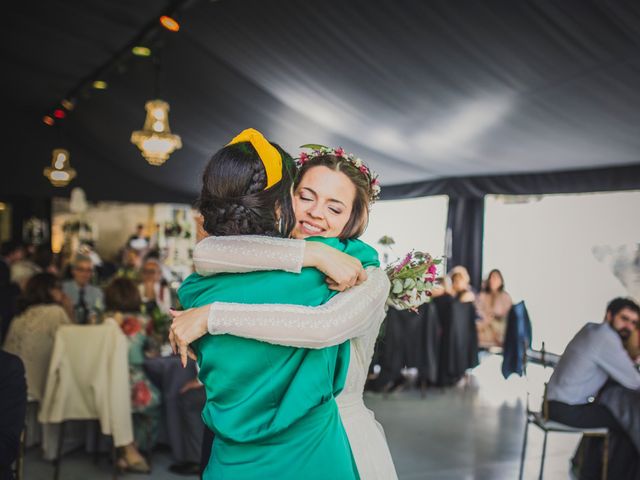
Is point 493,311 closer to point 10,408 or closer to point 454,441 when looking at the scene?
point 454,441

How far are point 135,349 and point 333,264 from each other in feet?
10.5

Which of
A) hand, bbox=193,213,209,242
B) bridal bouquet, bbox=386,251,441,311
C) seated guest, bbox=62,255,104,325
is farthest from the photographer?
seated guest, bbox=62,255,104,325

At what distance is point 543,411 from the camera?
366 centimetres

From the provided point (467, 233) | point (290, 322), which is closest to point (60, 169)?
point (467, 233)

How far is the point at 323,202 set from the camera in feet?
5.07

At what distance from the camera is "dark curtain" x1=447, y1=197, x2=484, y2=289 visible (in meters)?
8.50

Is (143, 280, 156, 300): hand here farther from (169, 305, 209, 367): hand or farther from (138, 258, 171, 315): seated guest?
(169, 305, 209, 367): hand

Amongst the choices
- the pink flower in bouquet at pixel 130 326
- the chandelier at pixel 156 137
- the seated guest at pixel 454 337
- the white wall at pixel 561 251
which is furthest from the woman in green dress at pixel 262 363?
the white wall at pixel 561 251

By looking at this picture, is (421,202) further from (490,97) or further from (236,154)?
(236,154)

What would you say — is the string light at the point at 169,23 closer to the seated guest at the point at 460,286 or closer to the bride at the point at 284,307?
the seated guest at the point at 460,286

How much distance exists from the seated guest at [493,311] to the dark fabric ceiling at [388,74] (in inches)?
53.2

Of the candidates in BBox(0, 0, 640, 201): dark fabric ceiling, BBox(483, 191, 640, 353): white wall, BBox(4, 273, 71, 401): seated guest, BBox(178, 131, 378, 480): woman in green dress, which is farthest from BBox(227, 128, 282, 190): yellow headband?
BBox(483, 191, 640, 353): white wall

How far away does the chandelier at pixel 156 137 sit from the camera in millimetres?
5654

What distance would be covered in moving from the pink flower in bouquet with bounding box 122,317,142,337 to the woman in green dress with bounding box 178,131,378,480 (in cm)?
294
